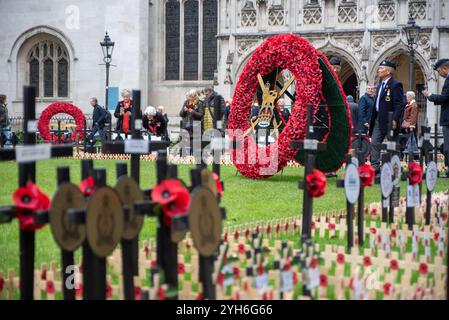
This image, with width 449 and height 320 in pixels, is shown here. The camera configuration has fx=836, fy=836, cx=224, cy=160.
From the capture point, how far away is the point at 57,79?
34.6 meters

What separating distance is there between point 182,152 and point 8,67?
50.3 feet

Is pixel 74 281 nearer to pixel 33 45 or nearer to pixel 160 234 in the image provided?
pixel 160 234

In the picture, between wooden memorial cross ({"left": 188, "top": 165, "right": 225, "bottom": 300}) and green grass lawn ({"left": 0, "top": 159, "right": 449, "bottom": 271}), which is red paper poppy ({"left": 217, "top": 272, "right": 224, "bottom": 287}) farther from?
green grass lawn ({"left": 0, "top": 159, "right": 449, "bottom": 271})

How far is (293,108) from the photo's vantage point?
14.4m

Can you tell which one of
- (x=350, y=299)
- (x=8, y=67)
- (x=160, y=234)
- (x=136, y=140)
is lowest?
(x=350, y=299)

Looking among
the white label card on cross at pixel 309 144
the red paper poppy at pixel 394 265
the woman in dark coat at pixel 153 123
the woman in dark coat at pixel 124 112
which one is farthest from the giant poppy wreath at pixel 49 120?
the red paper poppy at pixel 394 265

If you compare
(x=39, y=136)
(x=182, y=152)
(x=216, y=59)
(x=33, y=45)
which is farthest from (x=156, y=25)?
(x=182, y=152)

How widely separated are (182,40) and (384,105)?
2112 cm

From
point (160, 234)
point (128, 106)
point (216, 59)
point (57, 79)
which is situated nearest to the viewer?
point (160, 234)

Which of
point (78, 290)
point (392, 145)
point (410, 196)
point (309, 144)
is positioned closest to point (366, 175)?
point (410, 196)

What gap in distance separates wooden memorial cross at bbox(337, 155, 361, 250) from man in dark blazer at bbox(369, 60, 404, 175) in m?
4.31

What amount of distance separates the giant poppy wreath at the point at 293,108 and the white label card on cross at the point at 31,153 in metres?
8.59

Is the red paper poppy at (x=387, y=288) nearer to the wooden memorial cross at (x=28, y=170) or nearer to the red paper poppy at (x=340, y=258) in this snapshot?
the red paper poppy at (x=340, y=258)

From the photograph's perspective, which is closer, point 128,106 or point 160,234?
point 160,234
